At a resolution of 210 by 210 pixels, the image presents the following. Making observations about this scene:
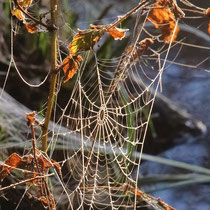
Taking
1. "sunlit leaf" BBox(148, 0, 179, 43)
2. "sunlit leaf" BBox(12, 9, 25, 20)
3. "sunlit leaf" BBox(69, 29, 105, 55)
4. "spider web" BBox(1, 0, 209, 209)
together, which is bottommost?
"spider web" BBox(1, 0, 209, 209)

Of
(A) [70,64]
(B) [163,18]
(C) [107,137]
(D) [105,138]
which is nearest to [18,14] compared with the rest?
(A) [70,64]

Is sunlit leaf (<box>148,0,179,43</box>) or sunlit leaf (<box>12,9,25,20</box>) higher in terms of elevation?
sunlit leaf (<box>148,0,179,43</box>)

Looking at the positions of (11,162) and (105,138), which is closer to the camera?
(11,162)

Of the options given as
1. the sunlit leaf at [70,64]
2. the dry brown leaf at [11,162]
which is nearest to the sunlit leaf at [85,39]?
the sunlit leaf at [70,64]

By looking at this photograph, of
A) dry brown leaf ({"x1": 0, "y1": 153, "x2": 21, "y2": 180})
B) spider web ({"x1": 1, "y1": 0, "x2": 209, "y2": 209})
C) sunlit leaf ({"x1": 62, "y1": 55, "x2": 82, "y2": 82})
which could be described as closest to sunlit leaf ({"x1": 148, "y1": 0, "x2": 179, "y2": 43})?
spider web ({"x1": 1, "y1": 0, "x2": 209, "y2": 209})

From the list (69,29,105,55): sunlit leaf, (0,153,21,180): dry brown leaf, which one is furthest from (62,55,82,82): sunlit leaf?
(0,153,21,180): dry brown leaf

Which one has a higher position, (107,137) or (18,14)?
(18,14)

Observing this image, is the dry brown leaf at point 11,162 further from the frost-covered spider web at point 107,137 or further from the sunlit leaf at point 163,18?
the sunlit leaf at point 163,18

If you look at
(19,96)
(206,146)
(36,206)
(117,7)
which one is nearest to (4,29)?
(19,96)

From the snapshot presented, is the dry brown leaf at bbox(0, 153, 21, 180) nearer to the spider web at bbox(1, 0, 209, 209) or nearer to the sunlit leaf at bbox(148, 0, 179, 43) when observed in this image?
the spider web at bbox(1, 0, 209, 209)

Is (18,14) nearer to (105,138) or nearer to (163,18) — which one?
(163,18)
